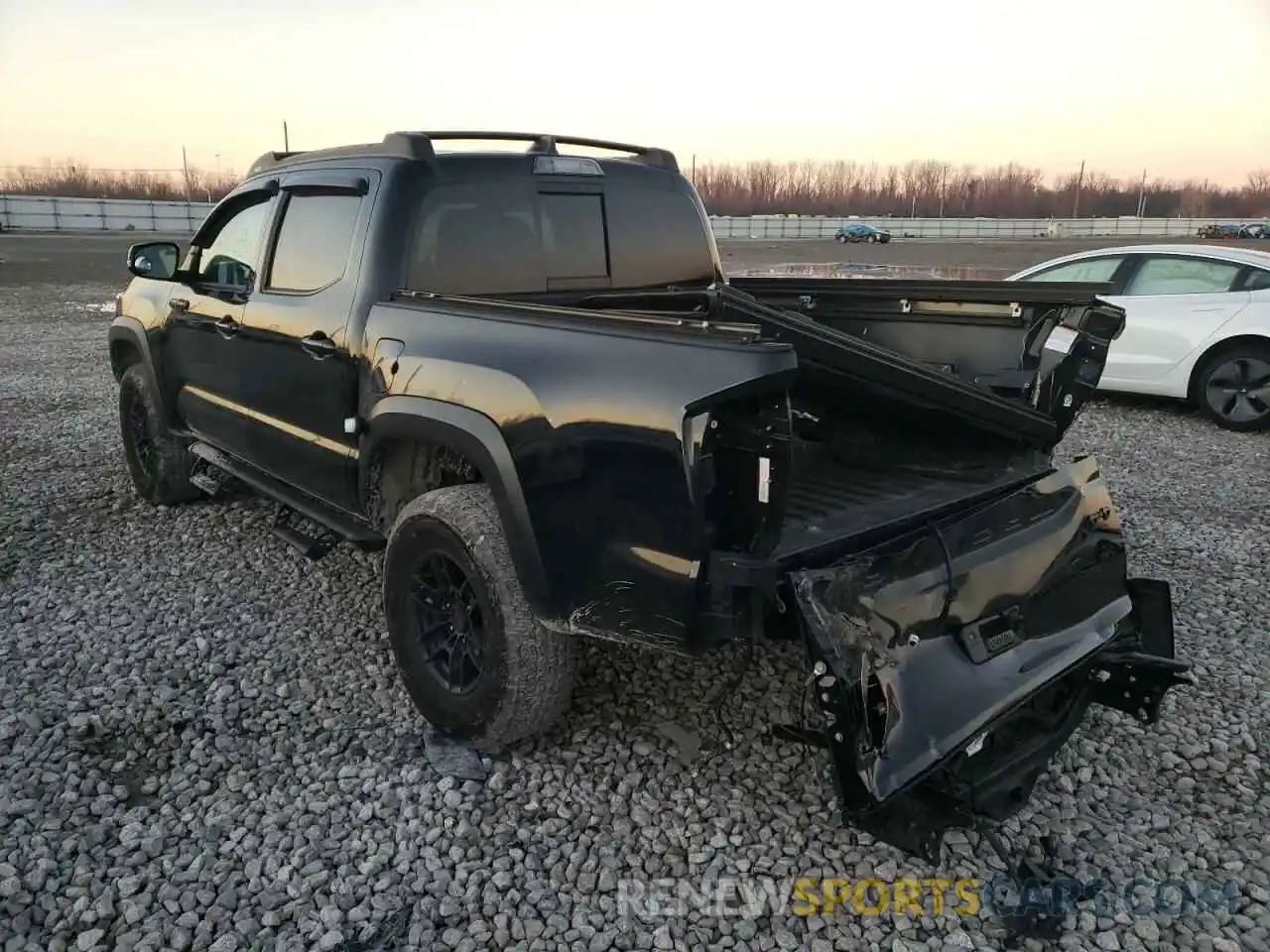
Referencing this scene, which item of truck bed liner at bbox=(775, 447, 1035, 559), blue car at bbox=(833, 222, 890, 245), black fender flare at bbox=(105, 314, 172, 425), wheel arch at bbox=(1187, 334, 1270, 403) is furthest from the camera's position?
blue car at bbox=(833, 222, 890, 245)

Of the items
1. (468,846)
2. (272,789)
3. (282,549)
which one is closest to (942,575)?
(468,846)

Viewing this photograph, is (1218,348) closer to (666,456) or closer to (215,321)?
(666,456)

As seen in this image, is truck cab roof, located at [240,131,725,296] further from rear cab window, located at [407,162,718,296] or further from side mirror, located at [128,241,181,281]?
side mirror, located at [128,241,181,281]

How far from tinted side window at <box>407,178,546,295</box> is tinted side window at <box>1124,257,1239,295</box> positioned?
6850 mm

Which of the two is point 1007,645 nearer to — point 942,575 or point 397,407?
point 942,575

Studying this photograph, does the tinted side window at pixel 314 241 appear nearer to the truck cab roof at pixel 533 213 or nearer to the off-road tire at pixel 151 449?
the truck cab roof at pixel 533 213

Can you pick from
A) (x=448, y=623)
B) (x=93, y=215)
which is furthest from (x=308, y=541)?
(x=93, y=215)

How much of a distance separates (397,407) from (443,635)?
0.81m

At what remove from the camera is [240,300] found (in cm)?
431

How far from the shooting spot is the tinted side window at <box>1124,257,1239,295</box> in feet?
26.6

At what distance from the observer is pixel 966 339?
13.0 feet

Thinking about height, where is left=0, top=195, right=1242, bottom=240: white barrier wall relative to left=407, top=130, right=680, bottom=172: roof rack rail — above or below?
below

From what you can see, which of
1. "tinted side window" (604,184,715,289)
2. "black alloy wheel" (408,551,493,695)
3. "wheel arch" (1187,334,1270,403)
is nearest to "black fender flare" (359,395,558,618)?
"black alloy wheel" (408,551,493,695)

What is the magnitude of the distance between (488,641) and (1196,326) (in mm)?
7522
